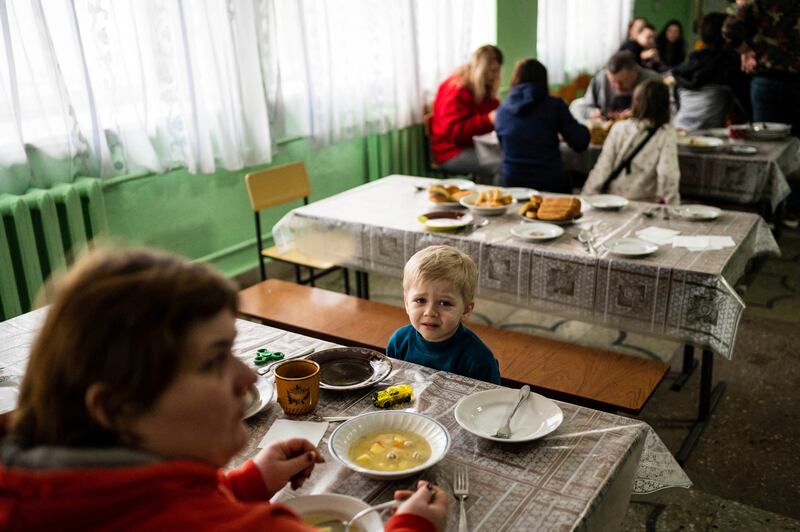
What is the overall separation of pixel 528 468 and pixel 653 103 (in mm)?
2748

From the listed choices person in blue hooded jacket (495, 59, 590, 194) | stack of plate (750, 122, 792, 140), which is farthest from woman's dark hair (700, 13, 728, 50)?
person in blue hooded jacket (495, 59, 590, 194)

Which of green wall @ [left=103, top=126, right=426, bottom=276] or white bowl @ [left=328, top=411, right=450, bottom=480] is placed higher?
white bowl @ [left=328, top=411, right=450, bottom=480]

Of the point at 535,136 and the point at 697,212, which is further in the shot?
the point at 535,136

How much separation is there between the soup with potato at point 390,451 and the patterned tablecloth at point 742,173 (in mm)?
3377

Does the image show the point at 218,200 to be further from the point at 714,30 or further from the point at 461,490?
the point at 714,30

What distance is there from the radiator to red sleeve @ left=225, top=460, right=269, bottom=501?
7.38 feet

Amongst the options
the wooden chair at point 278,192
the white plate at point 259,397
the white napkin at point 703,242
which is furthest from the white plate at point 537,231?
the white plate at point 259,397

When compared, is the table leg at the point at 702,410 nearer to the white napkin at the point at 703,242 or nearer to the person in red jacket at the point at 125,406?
the white napkin at the point at 703,242

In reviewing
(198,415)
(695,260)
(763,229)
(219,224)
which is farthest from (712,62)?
(198,415)

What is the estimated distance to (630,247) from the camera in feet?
8.47

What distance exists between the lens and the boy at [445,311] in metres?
1.82

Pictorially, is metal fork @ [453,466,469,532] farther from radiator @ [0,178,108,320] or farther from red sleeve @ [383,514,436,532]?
radiator @ [0,178,108,320]

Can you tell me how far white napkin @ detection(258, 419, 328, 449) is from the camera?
1.36 meters

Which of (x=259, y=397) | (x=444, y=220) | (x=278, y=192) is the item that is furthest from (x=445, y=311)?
(x=278, y=192)
